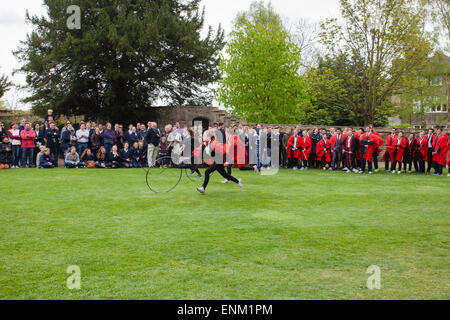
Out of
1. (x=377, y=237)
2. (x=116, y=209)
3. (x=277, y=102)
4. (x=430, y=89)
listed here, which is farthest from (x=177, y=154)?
(x=430, y=89)

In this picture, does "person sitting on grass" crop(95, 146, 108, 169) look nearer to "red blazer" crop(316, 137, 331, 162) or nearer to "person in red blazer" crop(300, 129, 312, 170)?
"person in red blazer" crop(300, 129, 312, 170)

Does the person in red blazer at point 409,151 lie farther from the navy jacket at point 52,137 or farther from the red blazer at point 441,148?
the navy jacket at point 52,137

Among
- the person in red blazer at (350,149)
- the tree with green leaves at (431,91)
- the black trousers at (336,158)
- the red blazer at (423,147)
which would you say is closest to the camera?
the red blazer at (423,147)

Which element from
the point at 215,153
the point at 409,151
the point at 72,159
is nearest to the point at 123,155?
the point at 72,159

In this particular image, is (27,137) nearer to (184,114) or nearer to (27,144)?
(27,144)

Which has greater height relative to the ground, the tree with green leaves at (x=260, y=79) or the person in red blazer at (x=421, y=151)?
the tree with green leaves at (x=260, y=79)

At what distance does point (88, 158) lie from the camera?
19.5 meters

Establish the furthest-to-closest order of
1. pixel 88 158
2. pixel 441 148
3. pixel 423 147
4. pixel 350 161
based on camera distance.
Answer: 1. pixel 88 158
2. pixel 350 161
3. pixel 423 147
4. pixel 441 148

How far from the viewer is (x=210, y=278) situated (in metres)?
4.78

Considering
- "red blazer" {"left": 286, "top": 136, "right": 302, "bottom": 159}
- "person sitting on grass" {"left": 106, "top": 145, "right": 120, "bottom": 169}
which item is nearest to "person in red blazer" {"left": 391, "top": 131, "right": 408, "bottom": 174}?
"red blazer" {"left": 286, "top": 136, "right": 302, "bottom": 159}

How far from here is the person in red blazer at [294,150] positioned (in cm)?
2022

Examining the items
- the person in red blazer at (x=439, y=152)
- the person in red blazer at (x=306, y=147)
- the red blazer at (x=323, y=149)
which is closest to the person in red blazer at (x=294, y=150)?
the person in red blazer at (x=306, y=147)

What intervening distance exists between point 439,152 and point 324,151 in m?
5.18

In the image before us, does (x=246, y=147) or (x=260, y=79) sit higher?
(x=260, y=79)
